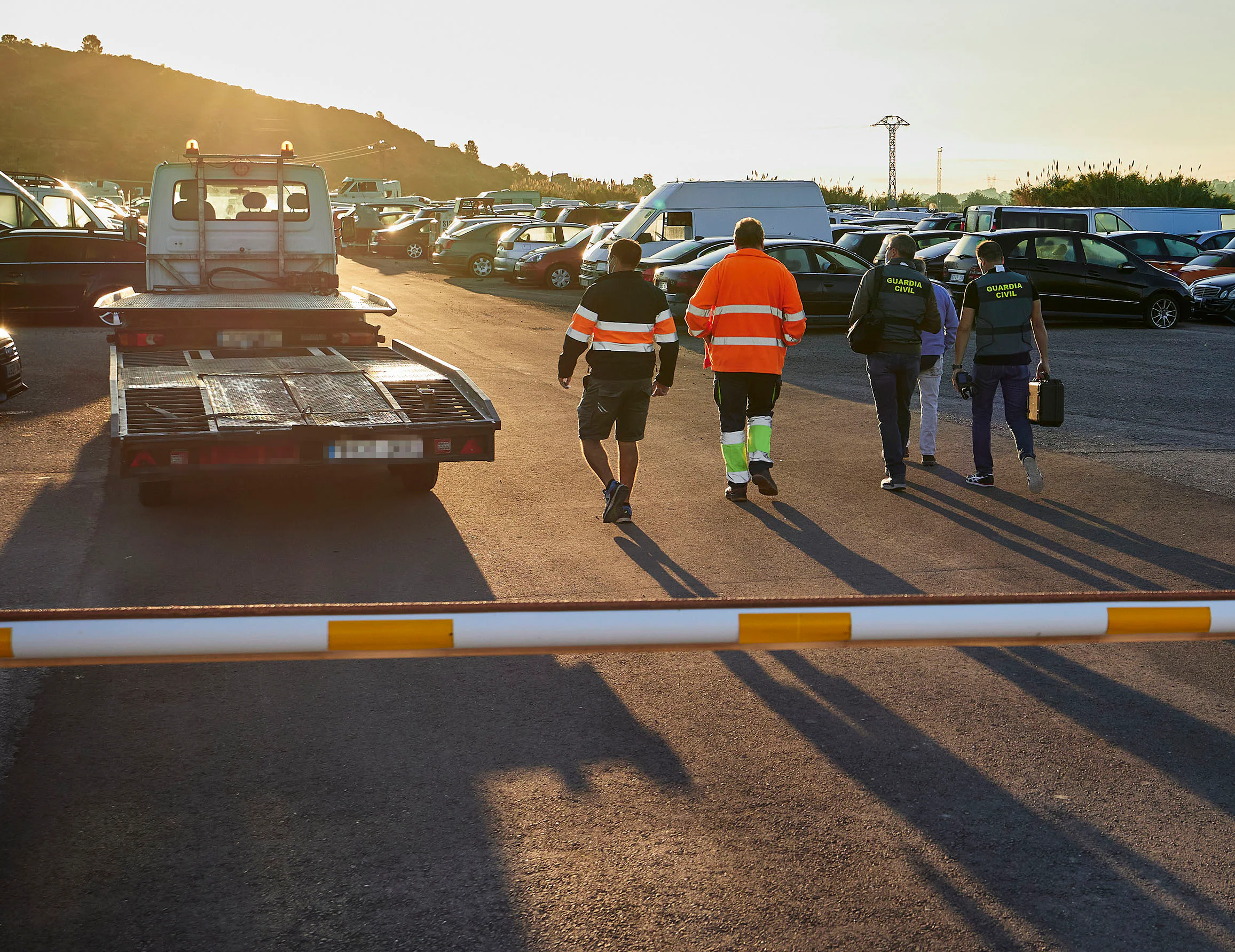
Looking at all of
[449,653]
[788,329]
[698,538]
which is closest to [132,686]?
[449,653]

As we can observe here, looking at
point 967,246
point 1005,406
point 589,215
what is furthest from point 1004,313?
point 589,215

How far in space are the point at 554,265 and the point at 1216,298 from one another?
13945 millimetres

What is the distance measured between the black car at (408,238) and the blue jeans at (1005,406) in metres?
32.3

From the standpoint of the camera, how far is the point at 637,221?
25.6 m

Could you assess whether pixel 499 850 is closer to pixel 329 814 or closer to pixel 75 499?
pixel 329 814

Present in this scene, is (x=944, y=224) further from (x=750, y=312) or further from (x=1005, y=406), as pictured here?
(x=750, y=312)

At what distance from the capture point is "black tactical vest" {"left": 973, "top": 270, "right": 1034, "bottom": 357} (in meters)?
8.70

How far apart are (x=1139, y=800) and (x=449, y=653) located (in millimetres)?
2374

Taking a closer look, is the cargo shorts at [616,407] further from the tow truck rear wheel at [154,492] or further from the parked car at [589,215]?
the parked car at [589,215]

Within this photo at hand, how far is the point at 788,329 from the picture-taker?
8.55 m

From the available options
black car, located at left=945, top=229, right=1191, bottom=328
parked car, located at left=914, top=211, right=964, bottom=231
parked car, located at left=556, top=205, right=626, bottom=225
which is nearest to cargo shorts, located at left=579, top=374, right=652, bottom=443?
black car, located at left=945, top=229, right=1191, bottom=328

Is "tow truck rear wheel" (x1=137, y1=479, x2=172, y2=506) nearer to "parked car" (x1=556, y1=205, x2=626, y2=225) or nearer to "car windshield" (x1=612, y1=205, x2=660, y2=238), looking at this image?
"car windshield" (x1=612, y1=205, x2=660, y2=238)

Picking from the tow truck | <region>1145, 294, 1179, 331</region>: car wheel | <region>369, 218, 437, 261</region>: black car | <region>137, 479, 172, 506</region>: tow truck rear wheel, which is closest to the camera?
the tow truck

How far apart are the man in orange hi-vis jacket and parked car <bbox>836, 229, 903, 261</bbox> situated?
1494cm
